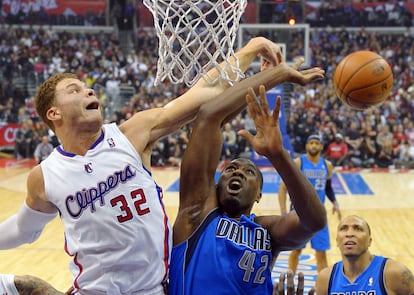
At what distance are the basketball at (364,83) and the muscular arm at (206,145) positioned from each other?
1.19 metres

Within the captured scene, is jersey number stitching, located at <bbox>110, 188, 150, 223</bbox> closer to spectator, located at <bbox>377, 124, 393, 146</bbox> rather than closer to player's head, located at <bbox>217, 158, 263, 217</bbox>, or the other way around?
player's head, located at <bbox>217, 158, 263, 217</bbox>

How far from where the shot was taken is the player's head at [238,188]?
2662 mm

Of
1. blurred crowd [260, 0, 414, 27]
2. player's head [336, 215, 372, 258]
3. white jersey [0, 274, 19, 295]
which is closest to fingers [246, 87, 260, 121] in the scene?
player's head [336, 215, 372, 258]

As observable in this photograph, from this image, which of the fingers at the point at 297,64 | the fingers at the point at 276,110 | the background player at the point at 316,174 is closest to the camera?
the fingers at the point at 276,110

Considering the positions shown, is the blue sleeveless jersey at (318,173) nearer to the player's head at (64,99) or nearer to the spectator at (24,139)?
the player's head at (64,99)

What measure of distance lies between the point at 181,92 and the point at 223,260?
14890mm

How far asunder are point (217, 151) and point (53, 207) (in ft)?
2.31

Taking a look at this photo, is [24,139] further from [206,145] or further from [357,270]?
[206,145]

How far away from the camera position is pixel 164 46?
2.95 meters

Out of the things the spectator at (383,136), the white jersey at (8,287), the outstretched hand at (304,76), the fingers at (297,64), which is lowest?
the spectator at (383,136)

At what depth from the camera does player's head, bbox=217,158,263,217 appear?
2.66m

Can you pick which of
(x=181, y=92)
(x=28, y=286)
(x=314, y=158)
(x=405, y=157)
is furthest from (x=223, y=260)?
(x=181, y=92)

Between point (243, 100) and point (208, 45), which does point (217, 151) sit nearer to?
point (243, 100)

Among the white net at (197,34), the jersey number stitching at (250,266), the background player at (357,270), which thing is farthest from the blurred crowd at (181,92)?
the jersey number stitching at (250,266)
